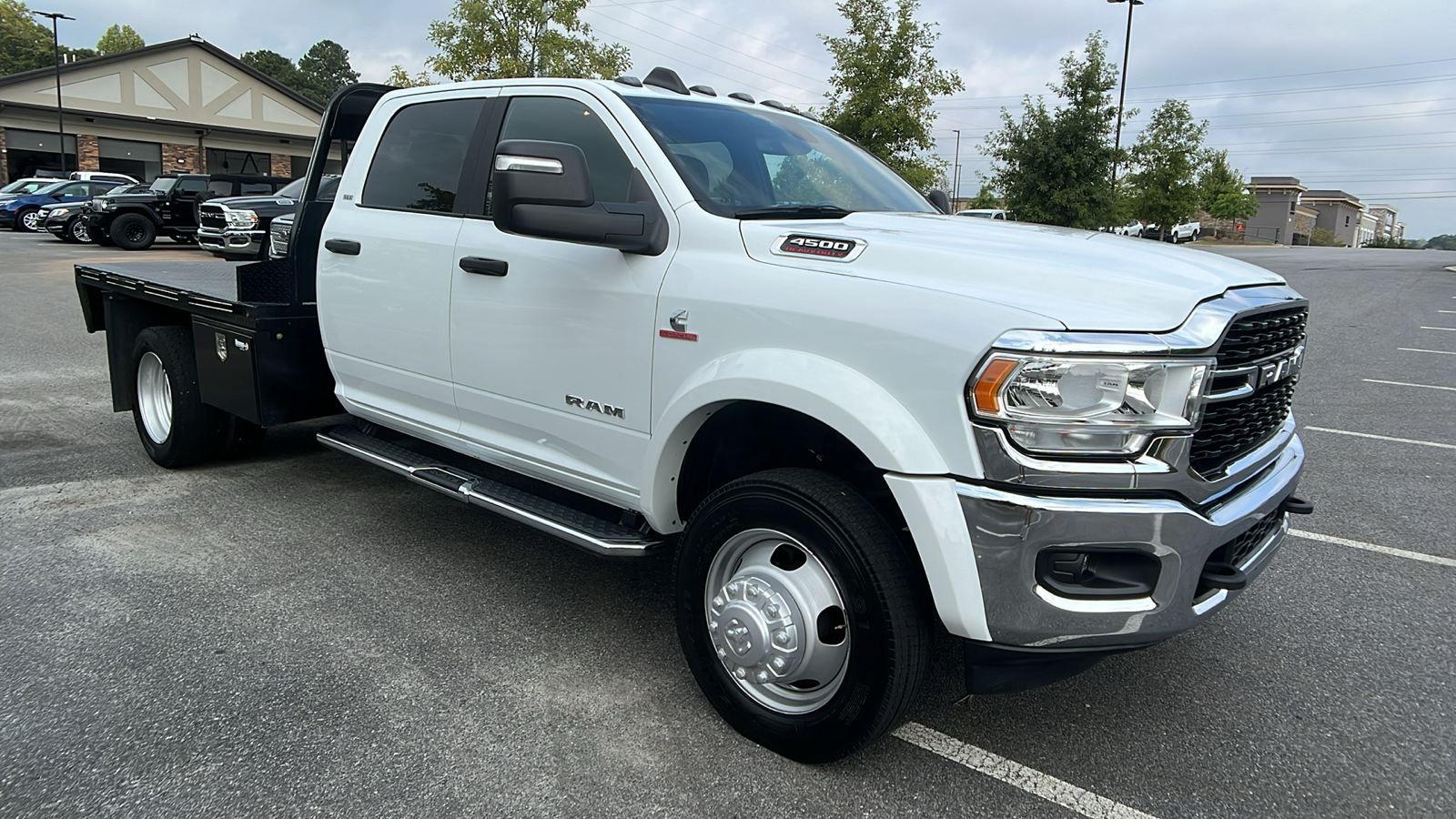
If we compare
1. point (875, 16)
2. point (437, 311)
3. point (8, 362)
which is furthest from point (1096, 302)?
point (875, 16)

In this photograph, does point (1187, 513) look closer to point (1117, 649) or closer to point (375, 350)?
point (1117, 649)

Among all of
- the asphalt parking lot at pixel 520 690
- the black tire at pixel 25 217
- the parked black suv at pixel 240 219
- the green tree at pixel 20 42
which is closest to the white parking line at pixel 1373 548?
the asphalt parking lot at pixel 520 690

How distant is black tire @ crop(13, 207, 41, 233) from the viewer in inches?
1166

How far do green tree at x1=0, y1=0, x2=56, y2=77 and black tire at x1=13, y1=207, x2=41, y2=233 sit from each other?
50.6 metres

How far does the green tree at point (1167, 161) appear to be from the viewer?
38625 mm

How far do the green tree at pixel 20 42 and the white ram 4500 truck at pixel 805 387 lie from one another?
84.1 m

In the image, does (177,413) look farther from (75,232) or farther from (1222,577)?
(75,232)

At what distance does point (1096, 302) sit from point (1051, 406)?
0.31 metres

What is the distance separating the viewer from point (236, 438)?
5727mm

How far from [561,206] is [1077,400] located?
166cm

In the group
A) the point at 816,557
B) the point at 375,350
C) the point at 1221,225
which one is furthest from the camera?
the point at 1221,225

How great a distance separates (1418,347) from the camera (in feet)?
40.7

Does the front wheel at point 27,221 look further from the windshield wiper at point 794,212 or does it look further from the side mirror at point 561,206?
the windshield wiper at point 794,212

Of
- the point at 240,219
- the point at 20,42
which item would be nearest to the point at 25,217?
the point at 240,219
